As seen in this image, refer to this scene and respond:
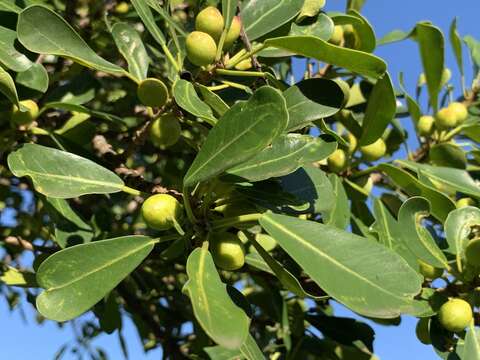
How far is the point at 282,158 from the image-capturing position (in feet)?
3.88

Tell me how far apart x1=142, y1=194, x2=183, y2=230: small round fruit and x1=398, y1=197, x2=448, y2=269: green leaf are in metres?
0.46

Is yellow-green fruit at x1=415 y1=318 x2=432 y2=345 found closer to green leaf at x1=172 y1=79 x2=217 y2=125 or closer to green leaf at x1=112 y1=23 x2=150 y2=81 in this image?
green leaf at x1=172 y1=79 x2=217 y2=125

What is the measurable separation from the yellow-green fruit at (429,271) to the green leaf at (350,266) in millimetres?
496

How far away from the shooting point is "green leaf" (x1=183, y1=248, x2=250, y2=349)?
37.8 inches

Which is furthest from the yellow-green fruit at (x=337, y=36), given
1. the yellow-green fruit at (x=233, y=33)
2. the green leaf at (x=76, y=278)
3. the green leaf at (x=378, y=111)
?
the green leaf at (x=76, y=278)

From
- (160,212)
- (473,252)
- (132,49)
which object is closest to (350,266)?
(160,212)

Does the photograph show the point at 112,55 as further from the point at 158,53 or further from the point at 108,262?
the point at 108,262

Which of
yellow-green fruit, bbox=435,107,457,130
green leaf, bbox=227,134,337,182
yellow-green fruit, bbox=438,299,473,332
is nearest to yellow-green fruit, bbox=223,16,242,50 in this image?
green leaf, bbox=227,134,337,182

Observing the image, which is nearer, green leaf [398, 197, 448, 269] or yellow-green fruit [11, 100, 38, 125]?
green leaf [398, 197, 448, 269]

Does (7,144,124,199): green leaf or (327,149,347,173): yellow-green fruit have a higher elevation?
(7,144,124,199): green leaf

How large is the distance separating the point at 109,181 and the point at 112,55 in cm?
87

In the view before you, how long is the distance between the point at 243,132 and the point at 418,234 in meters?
0.56

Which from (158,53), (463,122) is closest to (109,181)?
(158,53)

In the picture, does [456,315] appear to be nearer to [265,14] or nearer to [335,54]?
[335,54]
